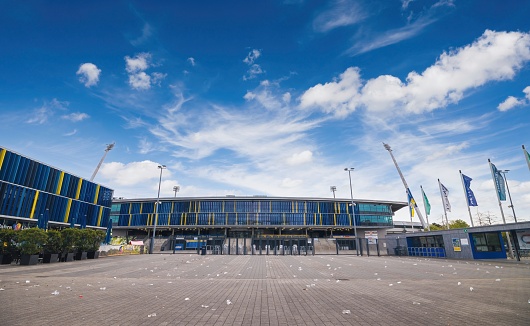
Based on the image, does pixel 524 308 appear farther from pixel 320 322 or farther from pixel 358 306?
pixel 320 322

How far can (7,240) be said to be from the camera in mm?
21078

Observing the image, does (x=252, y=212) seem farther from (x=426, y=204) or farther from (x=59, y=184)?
(x=426, y=204)

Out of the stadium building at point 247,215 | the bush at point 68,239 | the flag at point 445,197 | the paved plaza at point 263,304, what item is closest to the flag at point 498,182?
the flag at point 445,197

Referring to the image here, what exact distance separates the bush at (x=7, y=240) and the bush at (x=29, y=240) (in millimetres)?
708

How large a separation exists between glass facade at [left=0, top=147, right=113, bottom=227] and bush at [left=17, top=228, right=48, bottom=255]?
23.9 m

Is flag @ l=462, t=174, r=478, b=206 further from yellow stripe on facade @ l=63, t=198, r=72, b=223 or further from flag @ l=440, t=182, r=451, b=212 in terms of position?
yellow stripe on facade @ l=63, t=198, r=72, b=223

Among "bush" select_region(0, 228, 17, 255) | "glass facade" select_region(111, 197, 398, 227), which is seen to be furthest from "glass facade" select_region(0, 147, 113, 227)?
Answer: "glass facade" select_region(111, 197, 398, 227)

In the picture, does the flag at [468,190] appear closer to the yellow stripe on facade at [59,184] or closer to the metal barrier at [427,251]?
the metal barrier at [427,251]

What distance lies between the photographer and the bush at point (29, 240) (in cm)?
2059

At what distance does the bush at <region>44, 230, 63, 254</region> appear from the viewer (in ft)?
75.8

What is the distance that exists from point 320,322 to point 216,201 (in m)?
81.2

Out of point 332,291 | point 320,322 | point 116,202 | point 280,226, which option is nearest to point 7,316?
point 320,322

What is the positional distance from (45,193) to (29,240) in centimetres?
3472

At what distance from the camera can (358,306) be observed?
8109mm
